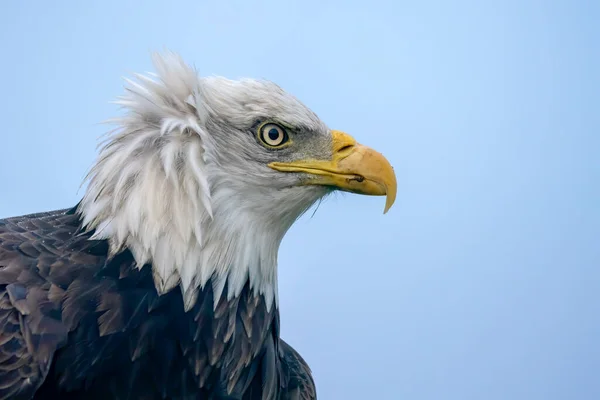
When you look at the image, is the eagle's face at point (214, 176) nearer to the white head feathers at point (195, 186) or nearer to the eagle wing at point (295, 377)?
the white head feathers at point (195, 186)

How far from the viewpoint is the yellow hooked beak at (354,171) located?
2.75 metres

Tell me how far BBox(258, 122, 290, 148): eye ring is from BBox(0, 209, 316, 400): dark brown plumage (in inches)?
24.0

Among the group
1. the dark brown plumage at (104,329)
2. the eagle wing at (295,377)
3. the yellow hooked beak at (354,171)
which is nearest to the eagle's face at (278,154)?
the yellow hooked beak at (354,171)

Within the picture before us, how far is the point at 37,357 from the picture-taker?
2.26 m

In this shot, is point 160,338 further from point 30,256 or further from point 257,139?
point 257,139

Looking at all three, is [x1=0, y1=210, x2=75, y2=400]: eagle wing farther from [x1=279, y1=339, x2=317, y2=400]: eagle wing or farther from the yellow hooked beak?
[x1=279, y1=339, x2=317, y2=400]: eagle wing

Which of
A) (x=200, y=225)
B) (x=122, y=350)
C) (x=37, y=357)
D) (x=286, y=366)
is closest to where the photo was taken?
(x=37, y=357)

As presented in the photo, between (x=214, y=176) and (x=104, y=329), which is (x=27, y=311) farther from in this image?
(x=214, y=176)

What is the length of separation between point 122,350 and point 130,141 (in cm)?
83

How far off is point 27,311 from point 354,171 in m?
1.35

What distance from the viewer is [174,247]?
256 cm

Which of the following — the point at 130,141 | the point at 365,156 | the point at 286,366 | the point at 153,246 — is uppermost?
the point at 365,156

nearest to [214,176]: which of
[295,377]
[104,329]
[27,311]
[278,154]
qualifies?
[278,154]

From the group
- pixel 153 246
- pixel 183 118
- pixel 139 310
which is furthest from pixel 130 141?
pixel 139 310
